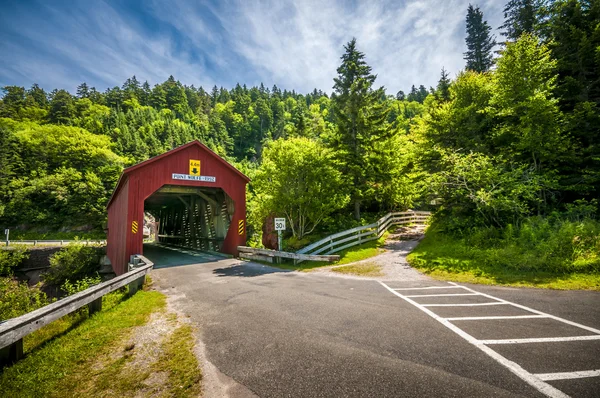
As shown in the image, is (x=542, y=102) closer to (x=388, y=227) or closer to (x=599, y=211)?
(x=599, y=211)

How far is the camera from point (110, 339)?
4320 millimetres

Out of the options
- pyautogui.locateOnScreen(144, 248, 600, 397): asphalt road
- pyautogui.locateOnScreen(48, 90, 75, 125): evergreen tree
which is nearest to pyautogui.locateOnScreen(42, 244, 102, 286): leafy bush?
pyautogui.locateOnScreen(144, 248, 600, 397): asphalt road

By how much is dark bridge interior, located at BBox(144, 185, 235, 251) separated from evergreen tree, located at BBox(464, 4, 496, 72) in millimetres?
37226

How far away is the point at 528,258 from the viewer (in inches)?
337

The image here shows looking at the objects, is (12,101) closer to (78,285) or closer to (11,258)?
(11,258)

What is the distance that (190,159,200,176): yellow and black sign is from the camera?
14750mm

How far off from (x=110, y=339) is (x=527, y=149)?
54.9 feet

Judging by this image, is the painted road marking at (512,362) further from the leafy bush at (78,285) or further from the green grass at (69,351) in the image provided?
the leafy bush at (78,285)

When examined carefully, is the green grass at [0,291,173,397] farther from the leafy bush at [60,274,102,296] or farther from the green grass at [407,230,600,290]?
the green grass at [407,230,600,290]

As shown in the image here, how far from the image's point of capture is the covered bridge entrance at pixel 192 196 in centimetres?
1311

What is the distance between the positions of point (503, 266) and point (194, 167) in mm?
15230

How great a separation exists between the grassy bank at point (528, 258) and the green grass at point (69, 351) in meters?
9.28

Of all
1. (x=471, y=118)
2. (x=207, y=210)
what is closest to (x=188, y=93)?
(x=207, y=210)

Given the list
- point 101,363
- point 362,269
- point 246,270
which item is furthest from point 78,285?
point 362,269
